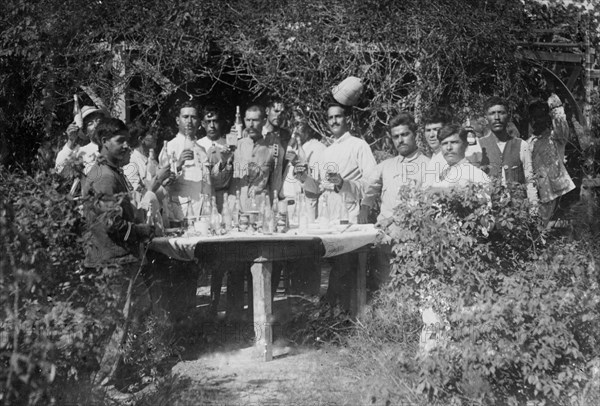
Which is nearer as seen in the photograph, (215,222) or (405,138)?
(215,222)

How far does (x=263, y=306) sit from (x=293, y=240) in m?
0.55

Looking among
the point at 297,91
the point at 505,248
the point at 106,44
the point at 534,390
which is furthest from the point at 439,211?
the point at 106,44

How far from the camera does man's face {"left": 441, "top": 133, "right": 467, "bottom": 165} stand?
16.6ft

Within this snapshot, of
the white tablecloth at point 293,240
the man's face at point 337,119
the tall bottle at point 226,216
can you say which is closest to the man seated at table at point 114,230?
the white tablecloth at point 293,240

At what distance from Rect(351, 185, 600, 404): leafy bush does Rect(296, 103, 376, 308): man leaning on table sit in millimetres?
1081

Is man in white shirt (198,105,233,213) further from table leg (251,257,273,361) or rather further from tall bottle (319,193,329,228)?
table leg (251,257,273,361)

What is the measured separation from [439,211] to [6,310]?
8.87 ft

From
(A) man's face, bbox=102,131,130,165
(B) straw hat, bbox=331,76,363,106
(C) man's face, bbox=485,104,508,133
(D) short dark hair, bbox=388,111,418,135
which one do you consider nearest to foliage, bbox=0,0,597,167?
(B) straw hat, bbox=331,76,363,106

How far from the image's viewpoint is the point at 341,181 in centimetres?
617

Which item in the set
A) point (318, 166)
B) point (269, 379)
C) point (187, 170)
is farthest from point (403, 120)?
point (269, 379)

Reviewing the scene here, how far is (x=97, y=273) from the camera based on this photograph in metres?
4.02

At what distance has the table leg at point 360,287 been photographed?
19.1ft

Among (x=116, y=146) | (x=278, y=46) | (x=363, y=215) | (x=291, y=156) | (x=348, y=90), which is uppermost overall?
(x=278, y=46)

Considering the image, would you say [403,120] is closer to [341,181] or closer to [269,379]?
[341,181]
